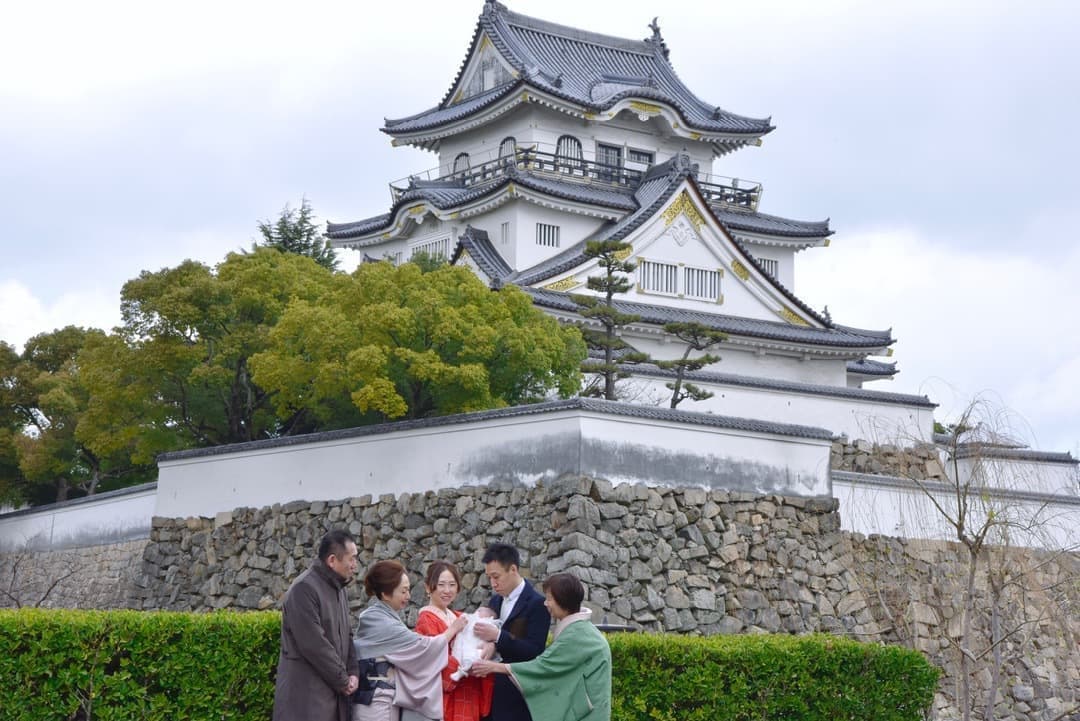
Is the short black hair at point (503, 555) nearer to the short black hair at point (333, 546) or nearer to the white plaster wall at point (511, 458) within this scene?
the short black hair at point (333, 546)

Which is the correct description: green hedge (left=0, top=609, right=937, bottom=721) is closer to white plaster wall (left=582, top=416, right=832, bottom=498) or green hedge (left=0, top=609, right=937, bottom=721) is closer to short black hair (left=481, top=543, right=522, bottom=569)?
short black hair (left=481, top=543, right=522, bottom=569)

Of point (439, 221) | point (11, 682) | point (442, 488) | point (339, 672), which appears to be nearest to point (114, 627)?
point (11, 682)

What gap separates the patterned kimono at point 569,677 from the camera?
743 centimetres

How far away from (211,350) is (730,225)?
12856 mm

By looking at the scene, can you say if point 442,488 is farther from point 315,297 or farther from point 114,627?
point 114,627

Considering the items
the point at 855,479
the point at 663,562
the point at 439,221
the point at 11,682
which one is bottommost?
the point at 11,682

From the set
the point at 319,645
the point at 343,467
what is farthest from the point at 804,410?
the point at 319,645

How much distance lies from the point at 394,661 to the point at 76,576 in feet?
47.8

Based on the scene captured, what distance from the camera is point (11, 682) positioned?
8250 mm

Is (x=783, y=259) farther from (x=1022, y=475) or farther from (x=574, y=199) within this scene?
(x=1022, y=475)

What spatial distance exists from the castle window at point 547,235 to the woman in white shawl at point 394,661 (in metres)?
20.1

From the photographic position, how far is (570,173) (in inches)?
1131

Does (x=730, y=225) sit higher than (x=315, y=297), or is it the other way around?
(x=730, y=225)

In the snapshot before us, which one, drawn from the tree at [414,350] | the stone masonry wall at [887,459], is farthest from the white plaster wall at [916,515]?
the tree at [414,350]
